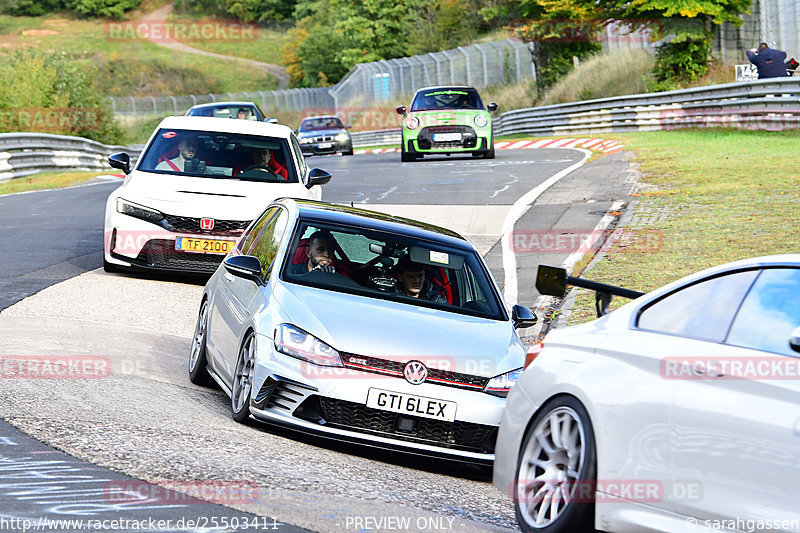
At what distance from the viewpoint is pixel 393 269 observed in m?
8.52

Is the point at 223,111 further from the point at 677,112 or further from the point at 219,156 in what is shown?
the point at 219,156

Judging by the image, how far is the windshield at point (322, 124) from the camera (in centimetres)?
4441

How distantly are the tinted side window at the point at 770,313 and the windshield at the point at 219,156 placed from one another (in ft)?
31.6

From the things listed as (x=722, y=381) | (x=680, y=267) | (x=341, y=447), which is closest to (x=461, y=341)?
(x=341, y=447)

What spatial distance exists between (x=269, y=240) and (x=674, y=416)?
14.9ft

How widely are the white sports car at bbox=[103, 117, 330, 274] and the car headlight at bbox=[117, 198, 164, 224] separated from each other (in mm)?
10

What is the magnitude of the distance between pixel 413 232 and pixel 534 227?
323 inches

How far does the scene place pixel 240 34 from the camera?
151750 millimetres

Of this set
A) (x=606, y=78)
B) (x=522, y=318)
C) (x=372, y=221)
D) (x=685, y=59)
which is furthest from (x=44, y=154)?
(x=522, y=318)

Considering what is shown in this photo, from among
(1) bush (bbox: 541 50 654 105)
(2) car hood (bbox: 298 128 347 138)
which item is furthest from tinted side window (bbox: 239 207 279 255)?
(1) bush (bbox: 541 50 654 105)

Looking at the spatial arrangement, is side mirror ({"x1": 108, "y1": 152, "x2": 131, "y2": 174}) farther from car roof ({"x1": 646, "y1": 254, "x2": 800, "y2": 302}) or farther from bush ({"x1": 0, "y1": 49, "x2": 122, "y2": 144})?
bush ({"x1": 0, "y1": 49, "x2": 122, "y2": 144})

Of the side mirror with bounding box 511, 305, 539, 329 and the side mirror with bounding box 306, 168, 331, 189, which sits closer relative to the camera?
the side mirror with bounding box 511, 305, 539, 329

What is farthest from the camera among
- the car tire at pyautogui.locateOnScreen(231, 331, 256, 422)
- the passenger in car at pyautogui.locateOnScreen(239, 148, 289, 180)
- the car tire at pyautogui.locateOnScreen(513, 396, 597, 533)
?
the passenger in car at pyautogui.locateOnScreen(239, 148, 289, 180)

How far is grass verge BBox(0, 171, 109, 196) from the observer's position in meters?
27.7
